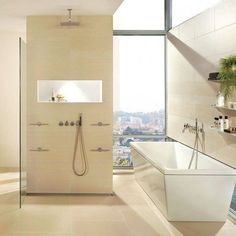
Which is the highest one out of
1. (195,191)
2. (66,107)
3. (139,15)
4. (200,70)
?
(139,15)

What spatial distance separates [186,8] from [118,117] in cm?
230

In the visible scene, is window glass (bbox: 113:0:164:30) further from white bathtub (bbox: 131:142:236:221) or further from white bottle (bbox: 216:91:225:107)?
white bathtub (bbox: 131:142:236:221)

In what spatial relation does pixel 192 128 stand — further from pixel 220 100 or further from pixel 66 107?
pixel 66 107

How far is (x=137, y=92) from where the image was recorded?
27.6 feet

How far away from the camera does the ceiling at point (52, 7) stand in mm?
5613

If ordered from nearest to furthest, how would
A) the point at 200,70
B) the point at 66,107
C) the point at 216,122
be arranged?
the point at 216,122 < the point at 200,70 < the point at 66,107

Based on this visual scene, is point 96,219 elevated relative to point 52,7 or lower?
lower

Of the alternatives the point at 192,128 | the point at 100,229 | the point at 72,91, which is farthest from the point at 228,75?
the point at 72,91

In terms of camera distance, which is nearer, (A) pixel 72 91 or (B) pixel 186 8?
(A) pixel 72 91

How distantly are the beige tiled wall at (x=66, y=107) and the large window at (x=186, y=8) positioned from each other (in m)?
1.28

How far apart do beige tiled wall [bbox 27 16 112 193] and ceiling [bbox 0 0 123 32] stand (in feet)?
0.80

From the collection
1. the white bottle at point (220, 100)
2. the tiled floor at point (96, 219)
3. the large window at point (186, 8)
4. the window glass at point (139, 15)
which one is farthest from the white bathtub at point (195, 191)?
the window glass at point (139, 15)

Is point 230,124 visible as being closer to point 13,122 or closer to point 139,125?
point 139,125

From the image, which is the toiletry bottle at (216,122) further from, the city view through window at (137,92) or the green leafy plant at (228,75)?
the city view through window at (137,92)
